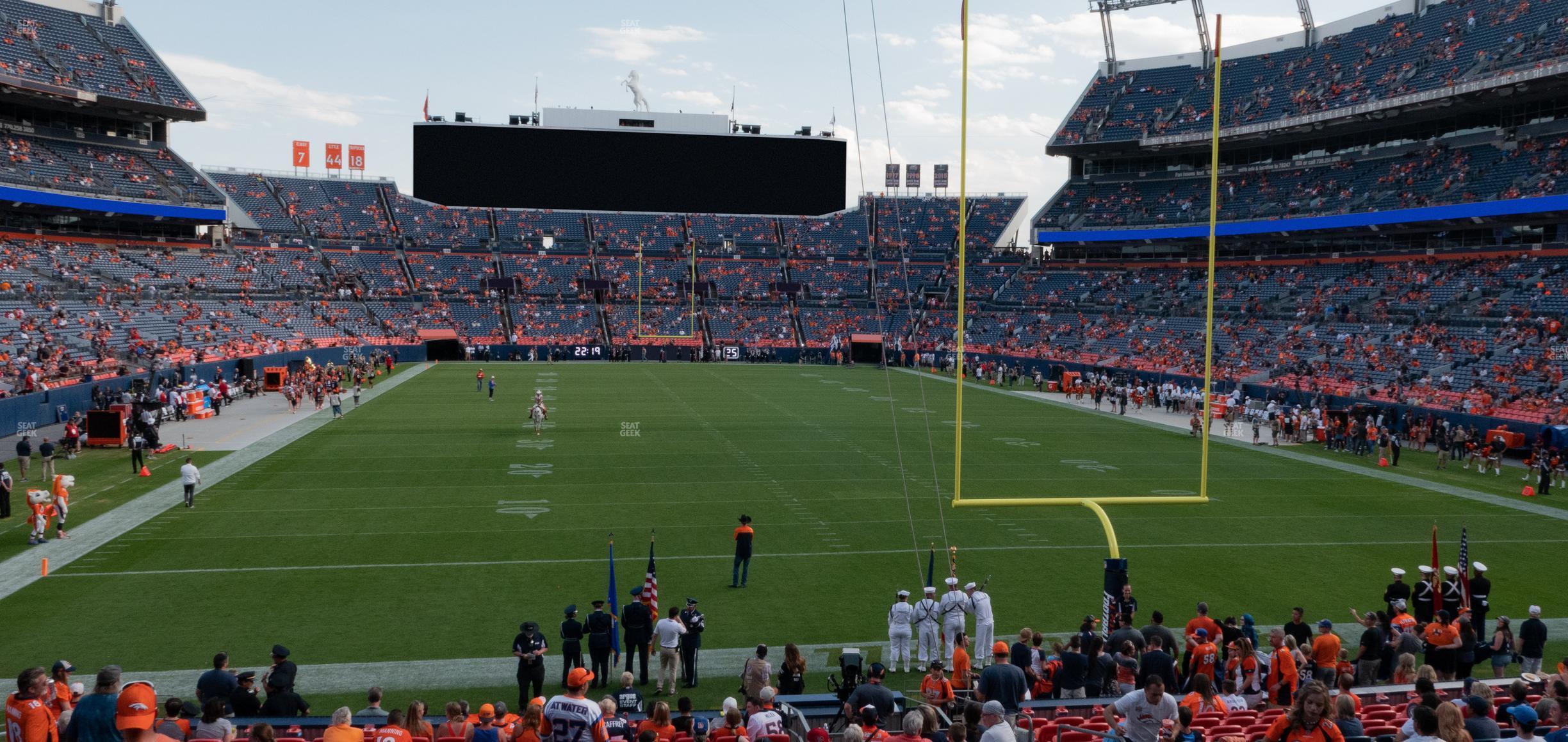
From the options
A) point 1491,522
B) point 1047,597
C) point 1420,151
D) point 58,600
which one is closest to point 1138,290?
point 1420,151

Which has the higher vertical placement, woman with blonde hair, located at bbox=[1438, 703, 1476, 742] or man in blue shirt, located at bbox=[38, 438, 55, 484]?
woman with blonde hair, located at bbox=[1438, 703, 1476, 742]

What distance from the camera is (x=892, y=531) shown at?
18594mm

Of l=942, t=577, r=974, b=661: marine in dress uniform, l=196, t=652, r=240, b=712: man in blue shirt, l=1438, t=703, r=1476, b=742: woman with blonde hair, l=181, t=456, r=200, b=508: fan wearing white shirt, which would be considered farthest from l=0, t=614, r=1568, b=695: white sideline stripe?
l=181, t=456, r=200, b=508: fan wearing white shirt

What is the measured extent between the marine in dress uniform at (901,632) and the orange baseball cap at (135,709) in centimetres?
695

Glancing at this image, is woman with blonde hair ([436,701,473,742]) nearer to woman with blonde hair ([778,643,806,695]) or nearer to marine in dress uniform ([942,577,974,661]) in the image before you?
woman with blonde hair ([778,643,806,695])

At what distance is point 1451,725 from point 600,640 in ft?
25.0

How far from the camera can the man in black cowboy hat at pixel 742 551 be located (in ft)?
48.3

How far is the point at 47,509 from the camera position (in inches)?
657

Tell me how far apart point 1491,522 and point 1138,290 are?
136 ft

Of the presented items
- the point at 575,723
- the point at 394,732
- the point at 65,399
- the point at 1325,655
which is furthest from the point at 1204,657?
the point at 65,399

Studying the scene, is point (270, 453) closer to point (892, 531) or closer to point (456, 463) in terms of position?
point (456, 463)

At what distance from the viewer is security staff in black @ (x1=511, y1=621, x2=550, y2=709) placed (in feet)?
33.4

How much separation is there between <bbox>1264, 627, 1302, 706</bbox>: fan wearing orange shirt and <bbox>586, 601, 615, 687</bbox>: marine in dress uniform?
6.53 m

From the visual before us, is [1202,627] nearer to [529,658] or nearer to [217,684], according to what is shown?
[529,658]
